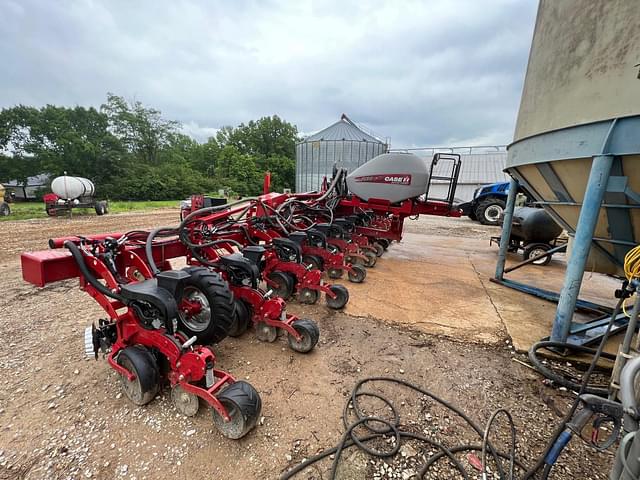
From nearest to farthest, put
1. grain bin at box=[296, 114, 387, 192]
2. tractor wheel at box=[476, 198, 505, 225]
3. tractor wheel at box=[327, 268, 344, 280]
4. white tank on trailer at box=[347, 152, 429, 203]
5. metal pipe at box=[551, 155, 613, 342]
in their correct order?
metal pipe at box=[551, 155, 613, 342] → tractor wheel at box=[327, 268, 344, 280] → white tank on trailer at box=[347, 152, 429, 203] → tractor wheel at box=[476, 198, 505, 225] → grain bin at box=[296, 114, 387, 192]

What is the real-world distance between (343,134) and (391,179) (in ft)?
54.6

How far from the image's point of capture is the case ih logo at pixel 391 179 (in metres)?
5.25

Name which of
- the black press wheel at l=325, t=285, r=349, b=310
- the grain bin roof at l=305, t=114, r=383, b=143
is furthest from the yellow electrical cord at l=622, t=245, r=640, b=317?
the grain bin roof at l=305, t=114, r=383, b=143

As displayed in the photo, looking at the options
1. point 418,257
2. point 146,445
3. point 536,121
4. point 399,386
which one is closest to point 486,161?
point 418,257

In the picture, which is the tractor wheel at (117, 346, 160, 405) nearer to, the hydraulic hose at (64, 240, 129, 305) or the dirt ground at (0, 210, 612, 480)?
the dirt ground at (0, 210, 612, 480)

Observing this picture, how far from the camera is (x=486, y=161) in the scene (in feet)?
68.3

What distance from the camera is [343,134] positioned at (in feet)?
67.8

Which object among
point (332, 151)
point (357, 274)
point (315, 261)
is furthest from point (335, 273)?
point (332, 151)

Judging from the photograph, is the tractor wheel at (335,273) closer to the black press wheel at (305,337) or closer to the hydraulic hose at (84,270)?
the black press wheel at (305,337)

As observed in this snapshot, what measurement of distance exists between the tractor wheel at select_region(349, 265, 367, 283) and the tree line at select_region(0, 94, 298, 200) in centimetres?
2843

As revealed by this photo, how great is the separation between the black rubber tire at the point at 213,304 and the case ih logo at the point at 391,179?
4.25m

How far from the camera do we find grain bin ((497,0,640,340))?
1.85 metres

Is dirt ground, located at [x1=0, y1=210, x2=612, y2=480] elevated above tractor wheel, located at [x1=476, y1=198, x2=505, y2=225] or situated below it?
below

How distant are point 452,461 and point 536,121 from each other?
2763 millimetres
